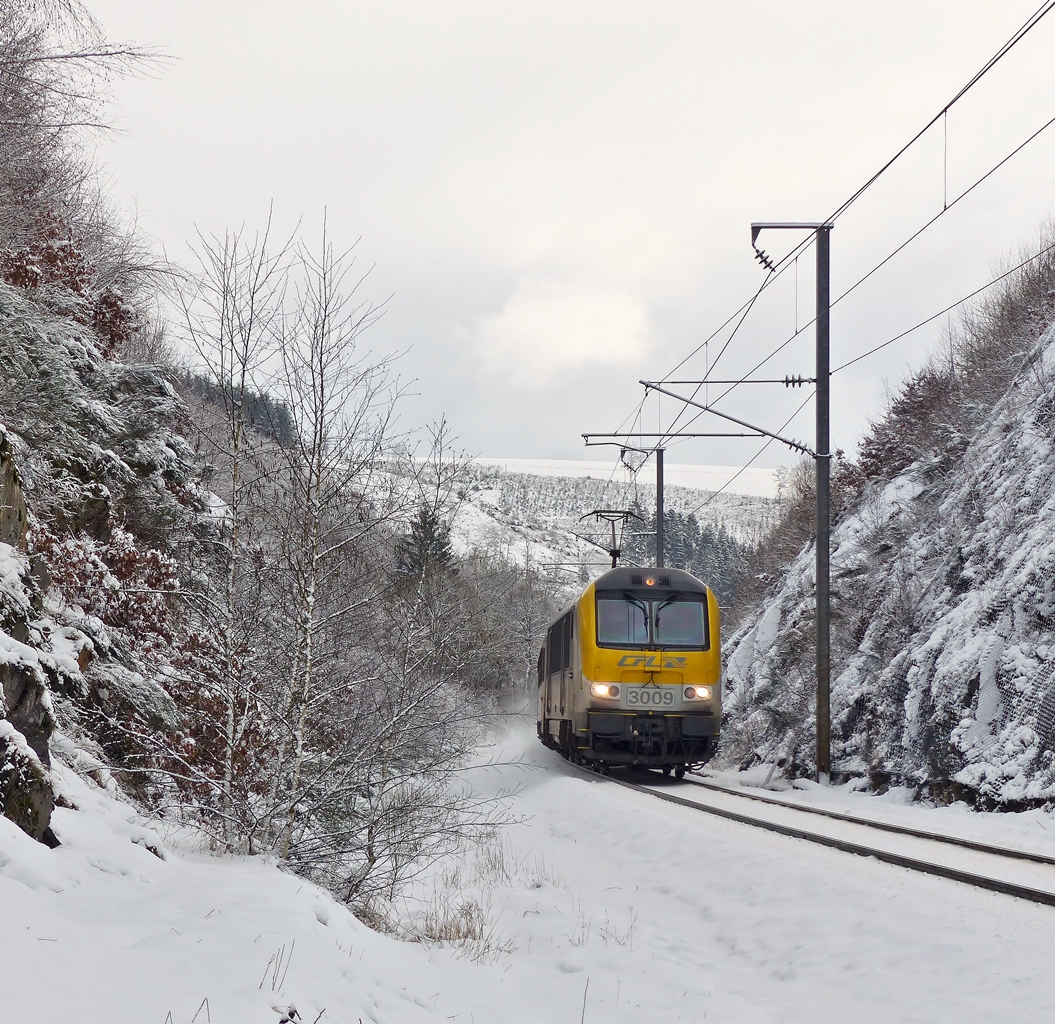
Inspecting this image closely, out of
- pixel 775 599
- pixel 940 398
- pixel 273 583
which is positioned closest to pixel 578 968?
pixel 273 583

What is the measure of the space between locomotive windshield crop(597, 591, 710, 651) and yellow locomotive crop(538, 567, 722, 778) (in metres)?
0.02

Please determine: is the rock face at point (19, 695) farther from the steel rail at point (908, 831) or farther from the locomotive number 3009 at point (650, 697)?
the locomotive number 3009 at point (650, 697)

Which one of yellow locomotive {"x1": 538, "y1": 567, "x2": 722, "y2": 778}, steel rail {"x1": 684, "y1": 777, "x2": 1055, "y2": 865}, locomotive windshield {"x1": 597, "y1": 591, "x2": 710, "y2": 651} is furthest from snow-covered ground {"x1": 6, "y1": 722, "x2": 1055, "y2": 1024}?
locomotive windshield {"x1": 597, "y1": 591, "x2": 710, "y2": 651}

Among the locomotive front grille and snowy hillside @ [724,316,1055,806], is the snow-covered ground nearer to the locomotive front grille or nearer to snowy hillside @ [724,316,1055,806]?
snowy hillside @ [724,316,1055,806]

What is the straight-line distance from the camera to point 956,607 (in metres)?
14.5

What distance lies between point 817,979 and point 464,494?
4.83 m

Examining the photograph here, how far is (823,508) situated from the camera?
52.4ft

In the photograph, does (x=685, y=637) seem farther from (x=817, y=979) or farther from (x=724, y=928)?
(x=817, y=979)

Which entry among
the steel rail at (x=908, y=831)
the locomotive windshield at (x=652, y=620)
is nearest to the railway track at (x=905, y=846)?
the steel rail at (x=908, y=831)

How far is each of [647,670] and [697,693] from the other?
3.13 ft

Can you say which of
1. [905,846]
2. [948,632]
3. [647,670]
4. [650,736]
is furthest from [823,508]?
[905,846]

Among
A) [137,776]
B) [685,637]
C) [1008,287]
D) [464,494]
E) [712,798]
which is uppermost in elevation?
[1008,287]

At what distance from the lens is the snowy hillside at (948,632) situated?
12281mm

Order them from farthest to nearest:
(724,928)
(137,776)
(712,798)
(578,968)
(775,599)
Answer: (775,599) → (712,798) → (137,776) → (724,928) → (578,968)
